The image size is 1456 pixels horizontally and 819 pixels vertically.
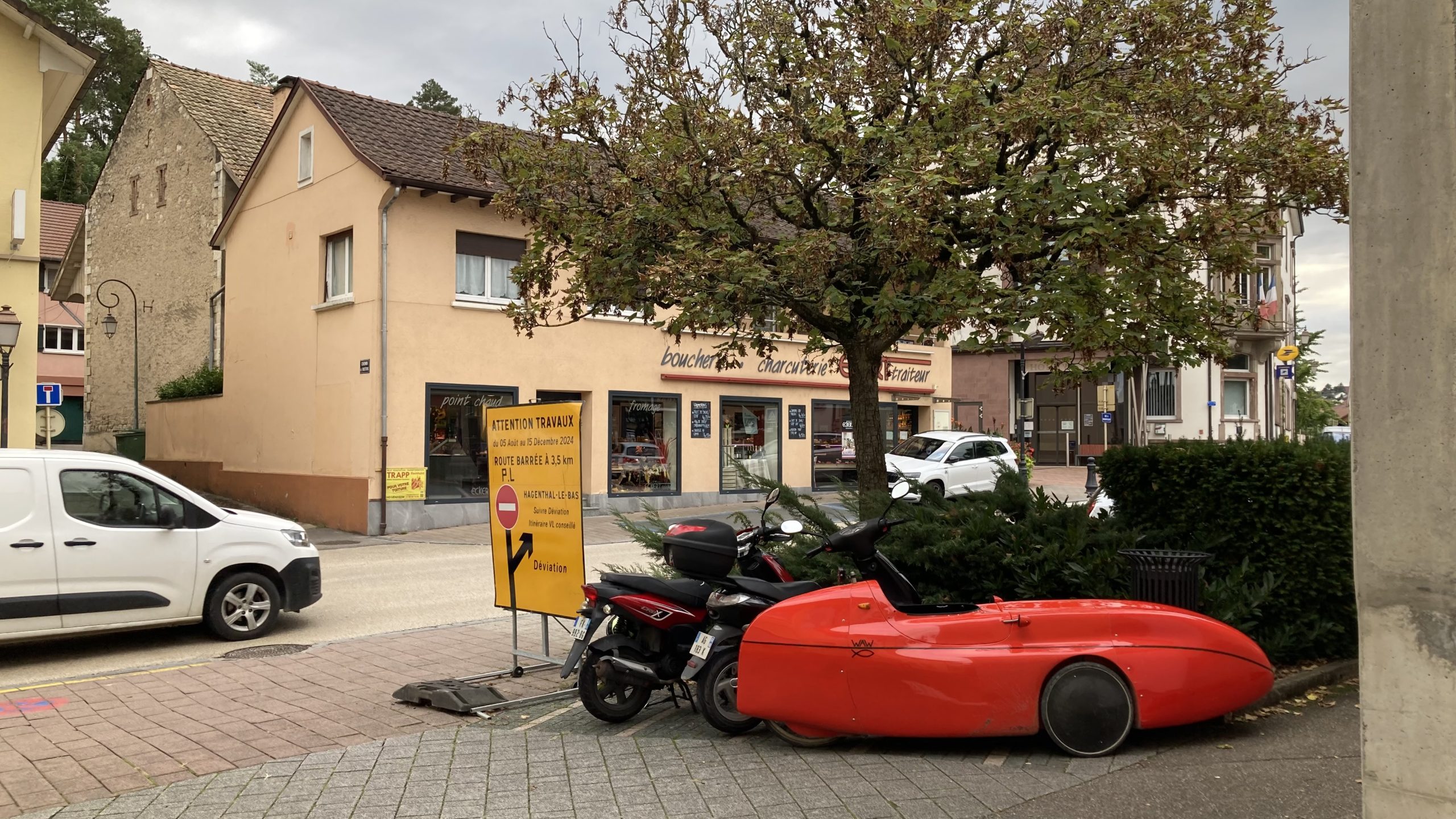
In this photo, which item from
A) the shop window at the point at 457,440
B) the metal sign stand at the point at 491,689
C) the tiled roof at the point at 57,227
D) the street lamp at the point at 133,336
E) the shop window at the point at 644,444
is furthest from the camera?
the tiled roof at the point at 57,227

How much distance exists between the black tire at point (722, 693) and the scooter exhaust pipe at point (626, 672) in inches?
10.8

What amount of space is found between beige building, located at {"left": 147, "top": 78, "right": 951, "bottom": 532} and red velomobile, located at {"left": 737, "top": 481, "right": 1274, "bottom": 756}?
13206 mm

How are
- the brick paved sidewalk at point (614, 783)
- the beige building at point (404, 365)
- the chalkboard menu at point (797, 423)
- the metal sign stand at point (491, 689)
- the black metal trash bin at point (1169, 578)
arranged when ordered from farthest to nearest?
1. the chalkboard menu at point (797, 423)
2. the beige building at point (404, 365)
3. the metal sign stand at point (491, 689)
4. the black metal trash bin at point (1169, 578)
5. the brick paved sidewalk at point (614, 783)

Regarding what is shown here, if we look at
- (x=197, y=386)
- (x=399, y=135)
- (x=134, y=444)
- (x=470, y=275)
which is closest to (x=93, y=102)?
(x=134, y=444)

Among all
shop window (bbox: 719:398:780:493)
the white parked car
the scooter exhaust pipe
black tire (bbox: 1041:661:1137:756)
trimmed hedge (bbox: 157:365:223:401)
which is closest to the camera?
black tire (bbox: 1041:661:1137:756)

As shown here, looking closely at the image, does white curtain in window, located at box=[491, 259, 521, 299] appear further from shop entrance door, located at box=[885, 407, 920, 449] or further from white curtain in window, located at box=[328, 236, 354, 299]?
shop entrance door, located at box=[885, 407, 920, 449]

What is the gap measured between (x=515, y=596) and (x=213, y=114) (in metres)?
27.0

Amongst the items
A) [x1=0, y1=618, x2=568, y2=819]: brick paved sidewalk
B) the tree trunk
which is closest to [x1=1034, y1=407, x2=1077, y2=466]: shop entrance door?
the tree trunk

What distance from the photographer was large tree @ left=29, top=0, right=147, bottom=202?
161 ft

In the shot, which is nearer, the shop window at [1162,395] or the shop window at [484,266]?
the shop window at [484,266]

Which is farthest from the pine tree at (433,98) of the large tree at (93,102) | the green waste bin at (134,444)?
the green waste bin at (134,444)

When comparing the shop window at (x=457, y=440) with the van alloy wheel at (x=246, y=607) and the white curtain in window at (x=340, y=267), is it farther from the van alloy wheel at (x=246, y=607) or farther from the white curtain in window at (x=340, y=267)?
the van alloy wheel at (x=246, y=607)

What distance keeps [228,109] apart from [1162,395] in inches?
1414

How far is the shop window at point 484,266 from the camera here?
2108cm
